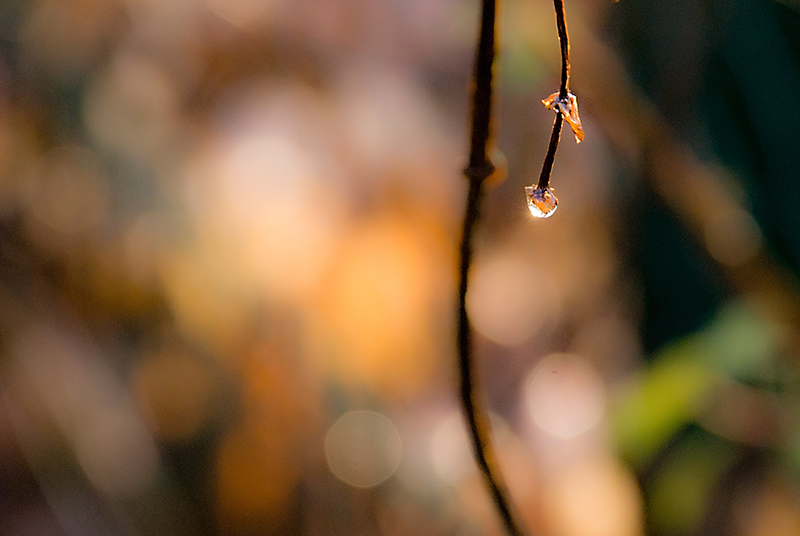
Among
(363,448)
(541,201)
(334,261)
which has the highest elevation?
(541,201)

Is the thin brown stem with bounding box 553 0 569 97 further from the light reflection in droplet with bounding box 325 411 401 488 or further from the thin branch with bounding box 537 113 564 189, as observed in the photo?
the light reflection in droplet with bounding box 325 411 401 488

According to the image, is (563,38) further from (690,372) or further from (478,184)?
(690,372)

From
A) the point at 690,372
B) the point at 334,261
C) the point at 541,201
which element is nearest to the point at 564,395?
the point at 690,372

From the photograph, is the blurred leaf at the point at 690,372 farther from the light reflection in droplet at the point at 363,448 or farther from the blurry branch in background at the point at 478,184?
the blurry branch in background at the point at 478,184

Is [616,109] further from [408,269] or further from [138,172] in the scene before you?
[138,172]

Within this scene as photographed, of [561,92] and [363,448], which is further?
[363,448]
